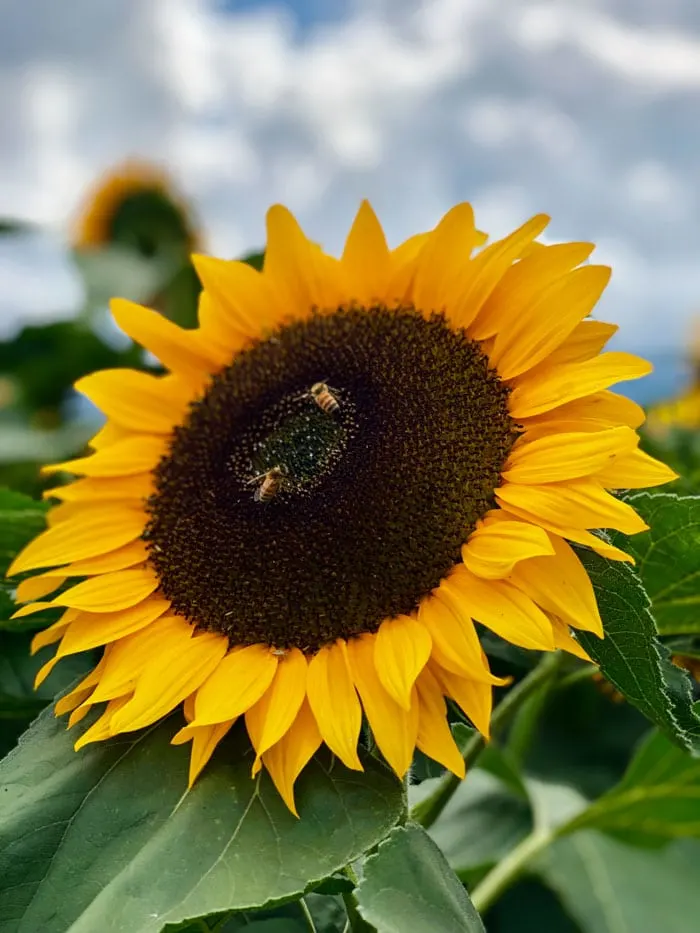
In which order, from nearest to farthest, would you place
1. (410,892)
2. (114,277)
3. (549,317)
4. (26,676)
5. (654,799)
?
(410,892) < (549,317) < (26,676) < (654,799) < (114,277)

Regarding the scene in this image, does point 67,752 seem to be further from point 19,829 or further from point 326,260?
point 326,260

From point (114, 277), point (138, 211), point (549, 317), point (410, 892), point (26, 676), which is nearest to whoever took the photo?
point (410, 892)

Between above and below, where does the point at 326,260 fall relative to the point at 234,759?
above

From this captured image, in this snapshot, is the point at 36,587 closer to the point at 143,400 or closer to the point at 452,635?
the point at 143,400

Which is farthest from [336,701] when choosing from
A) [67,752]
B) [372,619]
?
[67,752]

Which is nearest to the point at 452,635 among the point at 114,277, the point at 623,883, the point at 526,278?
the point at 526,278

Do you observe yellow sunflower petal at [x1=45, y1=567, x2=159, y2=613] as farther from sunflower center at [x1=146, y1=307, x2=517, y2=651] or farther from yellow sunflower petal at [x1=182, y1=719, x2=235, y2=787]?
yellow sunflower petal at [x1=182, y1=719, x2=235, y2=787]

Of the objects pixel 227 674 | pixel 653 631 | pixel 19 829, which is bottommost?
pixel 19 829
